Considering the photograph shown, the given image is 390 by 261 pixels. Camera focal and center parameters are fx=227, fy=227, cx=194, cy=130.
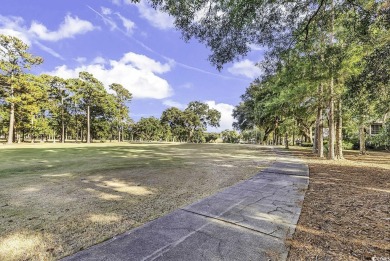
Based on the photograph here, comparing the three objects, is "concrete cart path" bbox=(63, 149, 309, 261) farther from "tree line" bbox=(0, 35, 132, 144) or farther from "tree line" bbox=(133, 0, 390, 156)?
"tree line" bbox=(0, 35, 132, 144)

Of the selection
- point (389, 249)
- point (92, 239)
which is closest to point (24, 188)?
point (92, 239)

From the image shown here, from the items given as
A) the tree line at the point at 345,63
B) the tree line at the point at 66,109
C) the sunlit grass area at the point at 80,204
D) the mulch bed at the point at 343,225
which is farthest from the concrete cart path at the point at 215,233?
the tree line at the point at 66,109

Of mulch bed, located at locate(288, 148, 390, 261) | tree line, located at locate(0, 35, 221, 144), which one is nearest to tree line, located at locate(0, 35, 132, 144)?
tree line, located at locate(0, 35, 221, 144)

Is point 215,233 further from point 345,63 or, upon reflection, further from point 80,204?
point 345,63

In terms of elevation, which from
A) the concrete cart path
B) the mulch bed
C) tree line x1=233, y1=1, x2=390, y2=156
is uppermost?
tree line x1=233, y1=1, x2=390, y2=156

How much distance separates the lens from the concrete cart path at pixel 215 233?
3.01 metres

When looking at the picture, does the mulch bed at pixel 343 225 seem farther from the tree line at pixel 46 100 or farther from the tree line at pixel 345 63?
the tree line at pixel 46 100

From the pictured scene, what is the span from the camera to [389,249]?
3232 mm

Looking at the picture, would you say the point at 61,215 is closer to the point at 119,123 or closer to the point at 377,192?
the point at 377,192

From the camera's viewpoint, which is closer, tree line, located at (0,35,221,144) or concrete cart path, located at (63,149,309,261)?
concrete cart path, located at (63,149,309,261)

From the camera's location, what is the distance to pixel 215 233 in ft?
12.0

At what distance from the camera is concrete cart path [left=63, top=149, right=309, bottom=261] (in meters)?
3.01

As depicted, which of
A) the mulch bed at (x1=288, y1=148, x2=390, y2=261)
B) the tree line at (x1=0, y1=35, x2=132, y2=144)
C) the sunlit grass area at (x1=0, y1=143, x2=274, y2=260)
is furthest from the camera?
the tree line at (x1=0, y1=35, x2=132, y2=144)

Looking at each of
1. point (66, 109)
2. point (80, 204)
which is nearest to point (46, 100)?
point (66, 109)
